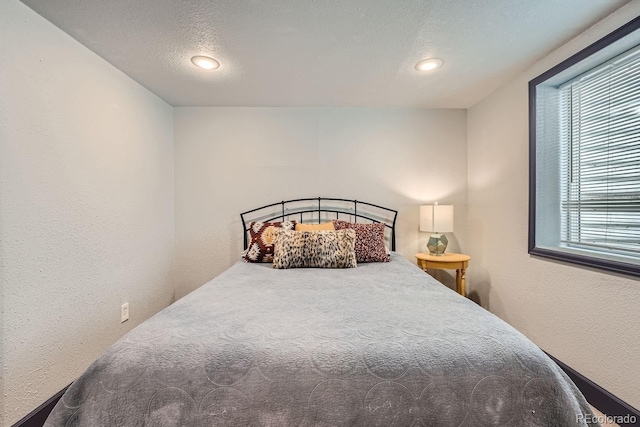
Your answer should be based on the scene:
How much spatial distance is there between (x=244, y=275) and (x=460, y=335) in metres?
1.43

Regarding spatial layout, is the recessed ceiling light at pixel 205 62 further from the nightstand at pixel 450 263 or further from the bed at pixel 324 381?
the nightstand at pixel 450 263

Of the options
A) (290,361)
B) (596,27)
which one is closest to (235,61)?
(290,361)

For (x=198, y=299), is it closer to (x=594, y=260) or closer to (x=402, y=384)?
(x=402, y=384)

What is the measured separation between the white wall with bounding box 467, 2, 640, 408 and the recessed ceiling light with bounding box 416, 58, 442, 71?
772 mm

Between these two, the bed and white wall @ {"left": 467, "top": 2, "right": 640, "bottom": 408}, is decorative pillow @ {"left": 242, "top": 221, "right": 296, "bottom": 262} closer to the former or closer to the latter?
the bed

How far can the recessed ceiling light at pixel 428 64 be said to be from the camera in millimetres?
1975

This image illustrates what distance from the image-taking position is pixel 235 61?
196cm

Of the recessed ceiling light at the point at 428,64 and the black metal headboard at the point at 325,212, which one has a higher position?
the recessed ceiling light at the point at 428,64

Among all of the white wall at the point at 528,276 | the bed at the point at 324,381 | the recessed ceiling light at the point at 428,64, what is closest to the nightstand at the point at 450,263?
the white wall at the point at 528,276

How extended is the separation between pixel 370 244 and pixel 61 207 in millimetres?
2212

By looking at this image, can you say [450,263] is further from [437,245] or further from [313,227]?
[313,227]

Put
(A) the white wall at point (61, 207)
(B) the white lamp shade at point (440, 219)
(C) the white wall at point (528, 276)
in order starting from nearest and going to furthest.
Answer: (A) the white wall at point (61, 207)
(C) the white wall at point (528, 276)
(B) the white lamp shade at point (440, 219)

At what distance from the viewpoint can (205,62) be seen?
6.50 feet

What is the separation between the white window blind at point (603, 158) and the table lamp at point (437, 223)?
847 mm
